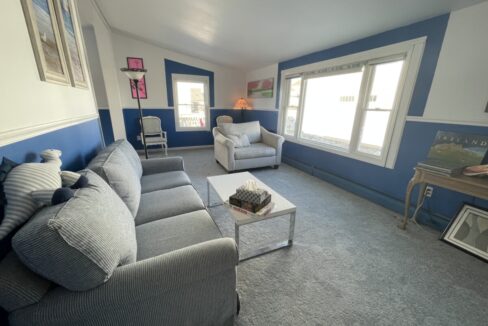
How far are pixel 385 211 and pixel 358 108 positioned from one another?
1.38 m

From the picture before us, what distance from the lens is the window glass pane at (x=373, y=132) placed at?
8.07ft

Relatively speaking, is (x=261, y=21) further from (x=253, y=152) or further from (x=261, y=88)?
(x=261, y=88)

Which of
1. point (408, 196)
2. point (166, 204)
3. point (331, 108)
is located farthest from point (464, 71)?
point (166, 204)

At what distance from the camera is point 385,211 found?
7.64ft

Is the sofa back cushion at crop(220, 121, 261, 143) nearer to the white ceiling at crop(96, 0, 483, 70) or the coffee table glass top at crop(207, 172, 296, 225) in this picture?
the white ceiling at crop(96, 0, 483, 70)

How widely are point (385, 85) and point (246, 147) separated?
2.18 meters

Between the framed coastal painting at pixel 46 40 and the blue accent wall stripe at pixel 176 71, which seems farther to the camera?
the blue accent wall stripe at pixel 176 71

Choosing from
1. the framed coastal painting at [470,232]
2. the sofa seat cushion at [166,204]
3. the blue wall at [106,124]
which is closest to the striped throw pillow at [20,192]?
the sofa seat cushion at [166,204]

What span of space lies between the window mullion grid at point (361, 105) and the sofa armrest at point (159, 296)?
255 cm

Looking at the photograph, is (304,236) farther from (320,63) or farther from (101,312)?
(320,63)

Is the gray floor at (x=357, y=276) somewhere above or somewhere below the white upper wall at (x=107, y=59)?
below

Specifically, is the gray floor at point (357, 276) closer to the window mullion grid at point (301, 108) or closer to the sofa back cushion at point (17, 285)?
the sofa back cushion at point (17, 285)

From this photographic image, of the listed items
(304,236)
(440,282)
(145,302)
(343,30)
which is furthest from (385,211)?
(145,302)

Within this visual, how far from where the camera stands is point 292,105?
154 inches
